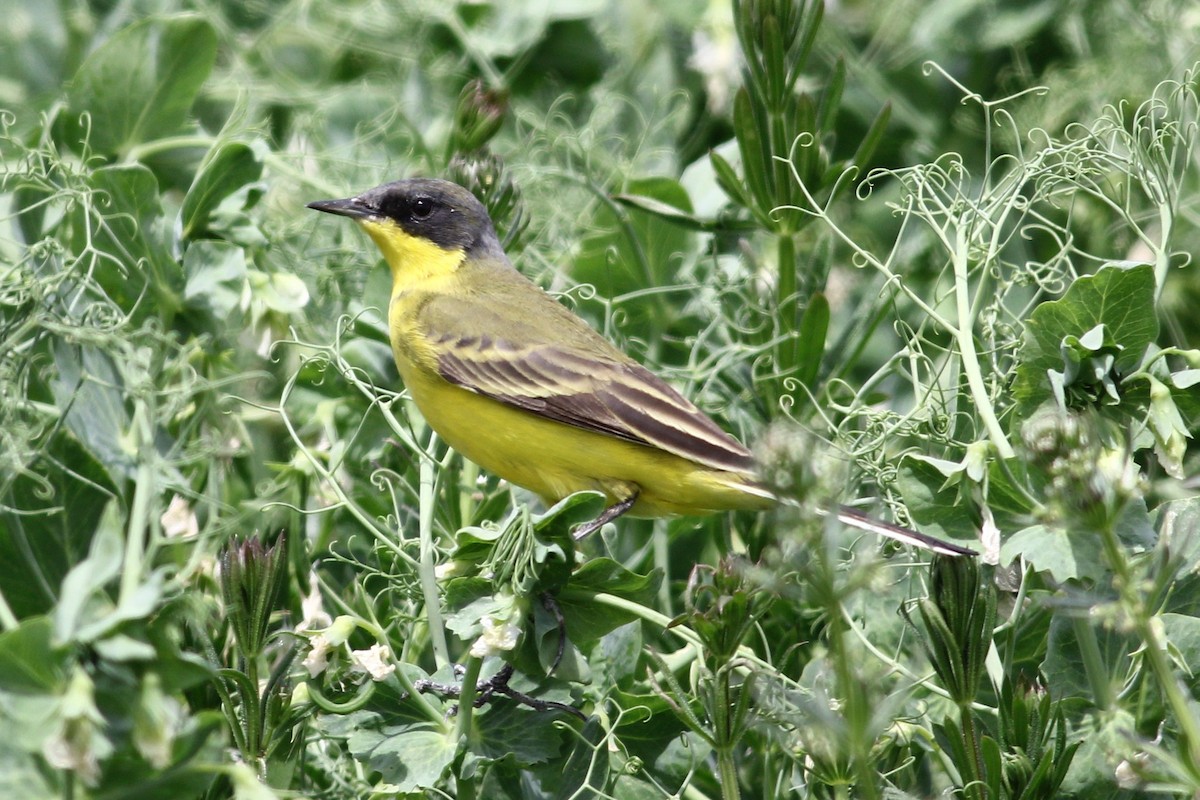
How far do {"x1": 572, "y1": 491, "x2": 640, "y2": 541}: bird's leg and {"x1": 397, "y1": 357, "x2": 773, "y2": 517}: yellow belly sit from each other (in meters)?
0.02

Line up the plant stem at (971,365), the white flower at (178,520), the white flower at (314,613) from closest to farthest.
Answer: the plant stem at (971,365), the white flower at (314,613), the white flower at (178,520)

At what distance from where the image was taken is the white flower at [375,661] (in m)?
2.57

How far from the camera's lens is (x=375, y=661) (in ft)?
8.46

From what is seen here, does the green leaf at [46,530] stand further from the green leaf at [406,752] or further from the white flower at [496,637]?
the white flower at [496,637]

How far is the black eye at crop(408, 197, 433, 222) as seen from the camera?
435 cm

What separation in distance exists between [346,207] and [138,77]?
66 cm

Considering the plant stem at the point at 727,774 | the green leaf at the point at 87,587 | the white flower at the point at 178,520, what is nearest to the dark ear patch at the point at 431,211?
the white flower at the point at 178,520

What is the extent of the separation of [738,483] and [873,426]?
48cm

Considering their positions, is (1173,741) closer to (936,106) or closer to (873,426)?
(873,426)

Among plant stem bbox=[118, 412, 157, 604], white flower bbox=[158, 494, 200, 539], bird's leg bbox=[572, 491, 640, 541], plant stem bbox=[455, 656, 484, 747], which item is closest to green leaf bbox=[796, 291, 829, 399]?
bird's leg bbox=[572, 491, 640, 541]

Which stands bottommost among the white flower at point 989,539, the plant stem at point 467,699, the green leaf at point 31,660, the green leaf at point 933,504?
the plant stem at point 467,699

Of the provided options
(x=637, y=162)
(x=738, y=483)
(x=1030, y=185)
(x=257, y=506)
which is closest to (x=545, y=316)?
(x=637, y=162)

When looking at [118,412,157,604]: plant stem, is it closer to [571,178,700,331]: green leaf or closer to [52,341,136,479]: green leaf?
[52,341,136,479]: green leaf

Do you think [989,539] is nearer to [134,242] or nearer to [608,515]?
[608,515]
